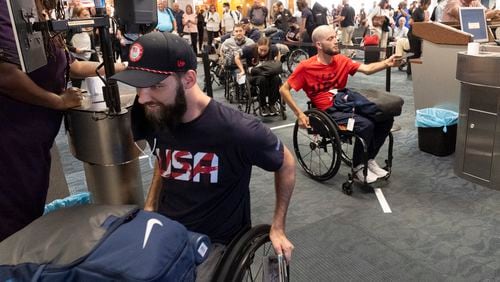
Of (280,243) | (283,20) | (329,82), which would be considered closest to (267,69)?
(329,82)

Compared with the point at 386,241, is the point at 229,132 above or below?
above

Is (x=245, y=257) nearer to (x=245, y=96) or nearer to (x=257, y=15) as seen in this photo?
(x=245, y=96)

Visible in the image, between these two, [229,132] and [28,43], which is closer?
[28,43]

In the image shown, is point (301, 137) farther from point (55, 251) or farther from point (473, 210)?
point (55, 251)

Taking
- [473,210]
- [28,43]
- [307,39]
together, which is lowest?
[473,210]

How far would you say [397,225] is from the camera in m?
2.78

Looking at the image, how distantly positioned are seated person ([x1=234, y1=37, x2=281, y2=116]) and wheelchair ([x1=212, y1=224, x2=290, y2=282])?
3888mm

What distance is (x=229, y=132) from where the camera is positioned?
146 cm

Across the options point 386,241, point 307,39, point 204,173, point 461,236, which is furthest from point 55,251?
point 307,39

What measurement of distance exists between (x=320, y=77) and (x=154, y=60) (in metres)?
2.17

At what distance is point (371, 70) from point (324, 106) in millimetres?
469

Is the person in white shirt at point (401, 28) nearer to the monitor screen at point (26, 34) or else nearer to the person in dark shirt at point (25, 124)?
the person in dark shirt at point (25, 124)

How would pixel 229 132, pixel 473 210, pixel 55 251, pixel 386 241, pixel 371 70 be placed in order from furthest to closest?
pixel 371 70
pixel 473 210
pixel 386 241
pixel 229 132
pixel 55 251

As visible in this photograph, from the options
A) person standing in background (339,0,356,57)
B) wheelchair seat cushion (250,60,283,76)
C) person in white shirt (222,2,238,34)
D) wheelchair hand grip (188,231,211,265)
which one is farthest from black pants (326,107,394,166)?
person in white shirt (222,2,238,34)
